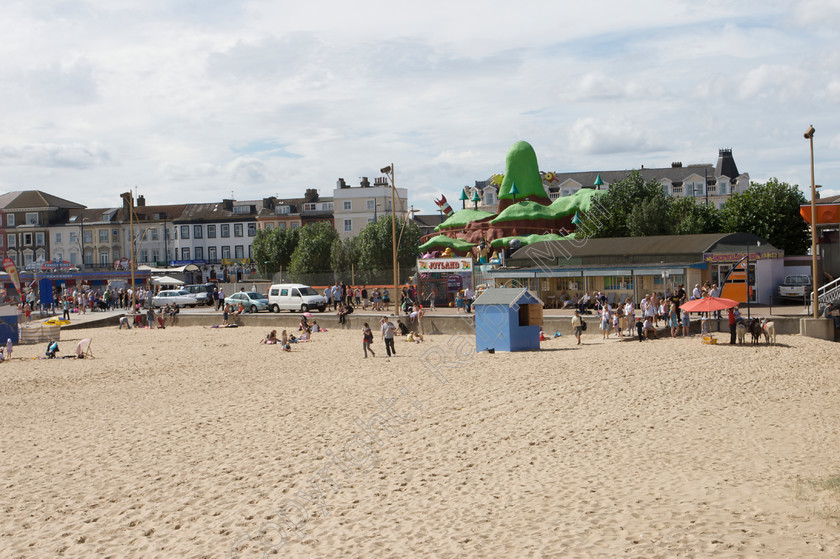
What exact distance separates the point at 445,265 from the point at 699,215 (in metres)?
18.0

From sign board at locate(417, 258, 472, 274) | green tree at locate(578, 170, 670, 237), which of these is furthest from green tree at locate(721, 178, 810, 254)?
sign board at locate(417, 258, 472, 274)

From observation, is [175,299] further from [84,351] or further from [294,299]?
[84,351]

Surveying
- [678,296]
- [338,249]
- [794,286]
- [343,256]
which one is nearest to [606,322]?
[678,296]

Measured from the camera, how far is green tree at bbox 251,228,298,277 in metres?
76.3

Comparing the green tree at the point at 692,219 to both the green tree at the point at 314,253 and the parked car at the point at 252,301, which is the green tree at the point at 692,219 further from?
the green tree at the point at 314,253

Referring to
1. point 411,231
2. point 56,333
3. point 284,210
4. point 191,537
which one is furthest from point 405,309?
point 284,210

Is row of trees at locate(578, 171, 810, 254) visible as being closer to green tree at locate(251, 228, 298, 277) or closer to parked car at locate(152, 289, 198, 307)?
parked car at locate(152, 289, 198, 307)

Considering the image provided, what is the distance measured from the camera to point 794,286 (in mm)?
33281

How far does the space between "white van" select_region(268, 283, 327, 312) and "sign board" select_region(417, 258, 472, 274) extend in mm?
5891

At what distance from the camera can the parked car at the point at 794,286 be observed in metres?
32.9

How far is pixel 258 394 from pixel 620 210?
34.7 metres

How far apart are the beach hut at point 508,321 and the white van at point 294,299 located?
1805 centimetres

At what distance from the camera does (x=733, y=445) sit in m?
12.4

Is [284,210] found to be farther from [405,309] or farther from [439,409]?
[439,409]
